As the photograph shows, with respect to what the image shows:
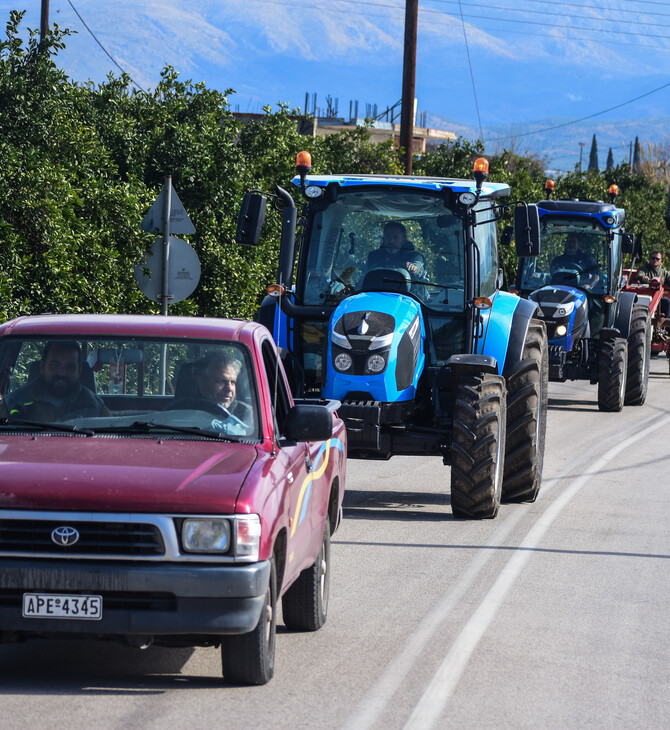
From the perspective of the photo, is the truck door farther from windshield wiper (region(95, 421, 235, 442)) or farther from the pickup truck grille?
the pickup truck grille

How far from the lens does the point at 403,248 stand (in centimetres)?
1193

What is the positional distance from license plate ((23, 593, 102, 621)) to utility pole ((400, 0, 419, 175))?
73.6 ft

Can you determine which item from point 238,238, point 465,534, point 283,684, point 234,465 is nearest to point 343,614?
point 283,684

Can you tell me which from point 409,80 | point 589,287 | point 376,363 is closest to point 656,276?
point 409,80

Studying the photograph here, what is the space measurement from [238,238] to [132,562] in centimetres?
632

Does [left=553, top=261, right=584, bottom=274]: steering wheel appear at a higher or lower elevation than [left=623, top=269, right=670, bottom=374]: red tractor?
higher

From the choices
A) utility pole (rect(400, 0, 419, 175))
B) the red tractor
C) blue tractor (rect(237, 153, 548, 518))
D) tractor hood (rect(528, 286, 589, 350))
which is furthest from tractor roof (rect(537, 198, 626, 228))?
blue tractor (rect(237, 153, 548, 518))

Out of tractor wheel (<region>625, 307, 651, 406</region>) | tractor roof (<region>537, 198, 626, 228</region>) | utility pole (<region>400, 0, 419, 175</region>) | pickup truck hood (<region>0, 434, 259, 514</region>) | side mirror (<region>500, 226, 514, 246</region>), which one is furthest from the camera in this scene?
utility pole (<region>400, 0, 419, 175</region>)

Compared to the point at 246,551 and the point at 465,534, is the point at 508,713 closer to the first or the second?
the point at 246,551

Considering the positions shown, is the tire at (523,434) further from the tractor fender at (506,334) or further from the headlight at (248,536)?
the headlight at (248,536)

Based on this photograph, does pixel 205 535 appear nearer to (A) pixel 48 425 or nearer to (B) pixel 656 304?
(A) pixel 48 425

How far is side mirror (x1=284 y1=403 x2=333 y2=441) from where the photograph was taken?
21.8ft

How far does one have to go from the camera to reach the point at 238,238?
11.7 meters

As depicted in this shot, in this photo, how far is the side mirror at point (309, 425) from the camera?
262 inches
